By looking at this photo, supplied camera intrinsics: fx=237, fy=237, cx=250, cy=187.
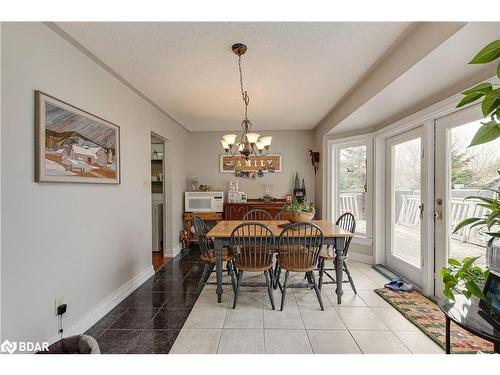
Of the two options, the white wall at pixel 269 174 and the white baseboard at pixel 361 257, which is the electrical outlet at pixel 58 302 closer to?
→ the white wall at pixel 269 174

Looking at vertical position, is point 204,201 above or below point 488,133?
below

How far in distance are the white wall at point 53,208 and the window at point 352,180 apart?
329 cm

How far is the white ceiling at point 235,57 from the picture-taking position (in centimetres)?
178

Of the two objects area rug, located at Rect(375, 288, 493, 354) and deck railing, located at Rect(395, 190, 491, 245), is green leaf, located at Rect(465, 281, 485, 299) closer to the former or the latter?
deck railing, located at Rect(395, 190, 491, 245)

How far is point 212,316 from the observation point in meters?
2.29

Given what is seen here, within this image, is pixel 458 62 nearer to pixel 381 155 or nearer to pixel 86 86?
pixel 381 155

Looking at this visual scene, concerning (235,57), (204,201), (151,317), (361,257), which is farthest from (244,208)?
(235,57)

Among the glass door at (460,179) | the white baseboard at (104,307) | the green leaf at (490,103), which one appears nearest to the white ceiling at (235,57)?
the glass door at (460,179)

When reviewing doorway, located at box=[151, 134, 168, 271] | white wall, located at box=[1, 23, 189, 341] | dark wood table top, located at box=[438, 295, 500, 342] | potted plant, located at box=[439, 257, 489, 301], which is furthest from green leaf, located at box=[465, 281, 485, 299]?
doorway, located at box=[151, 134, 168, 271]

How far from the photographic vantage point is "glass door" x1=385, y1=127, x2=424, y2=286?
2.86m

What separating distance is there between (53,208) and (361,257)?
4.03 metres

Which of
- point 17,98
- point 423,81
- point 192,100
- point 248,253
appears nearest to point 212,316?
point 248,253

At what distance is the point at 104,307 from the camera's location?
2.33m

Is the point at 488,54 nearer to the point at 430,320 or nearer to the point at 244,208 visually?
the point at 430,320
